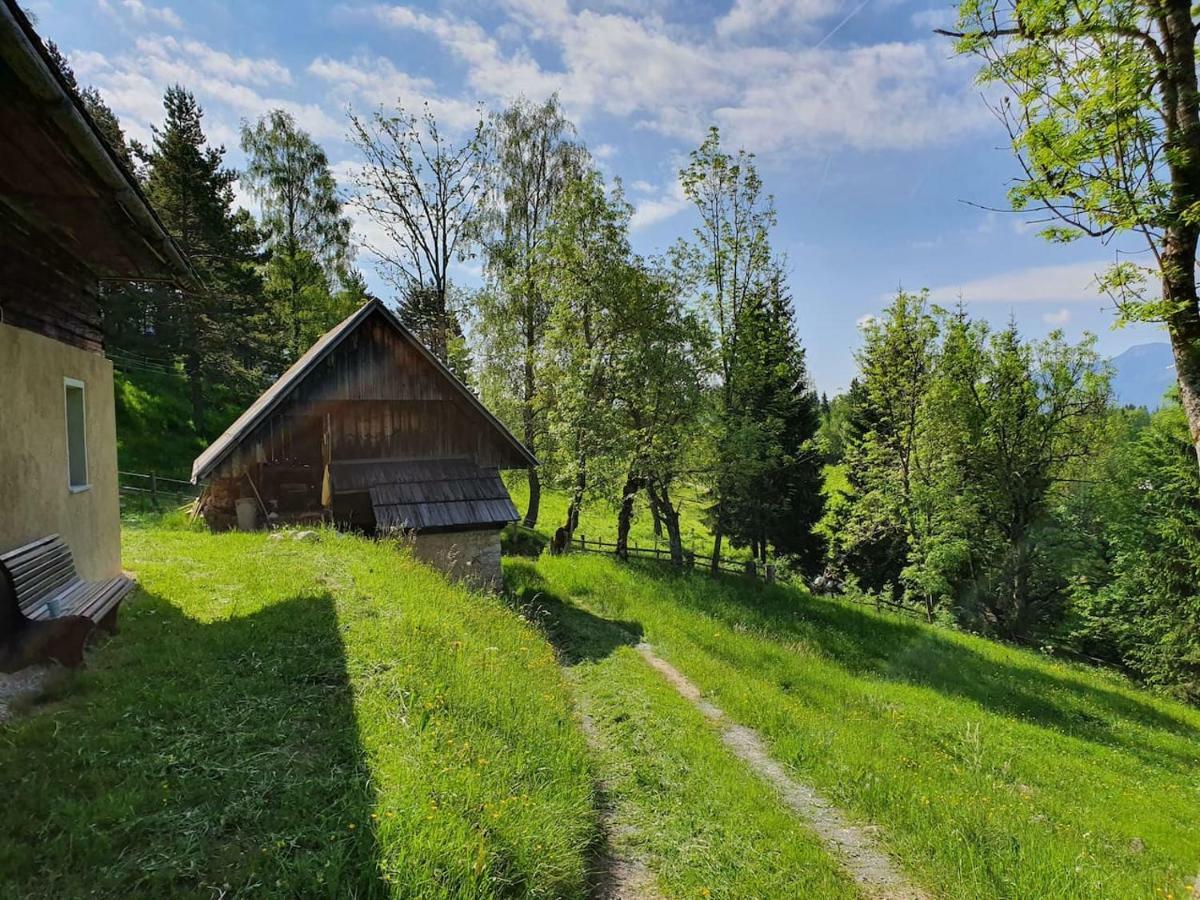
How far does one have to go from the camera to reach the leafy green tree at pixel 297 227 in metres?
28.5

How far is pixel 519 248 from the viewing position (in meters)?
24.1

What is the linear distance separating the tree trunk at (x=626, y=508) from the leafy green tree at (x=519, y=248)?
438 cm

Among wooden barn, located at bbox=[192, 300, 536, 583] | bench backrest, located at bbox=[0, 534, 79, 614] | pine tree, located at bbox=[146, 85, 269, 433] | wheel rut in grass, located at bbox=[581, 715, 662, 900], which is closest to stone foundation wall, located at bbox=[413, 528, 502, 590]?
wooden barn, located at bbox=[192, 300, 536, 583]

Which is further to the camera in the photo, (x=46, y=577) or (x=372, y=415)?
(x=372, y=415)

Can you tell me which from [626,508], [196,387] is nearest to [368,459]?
[626,508]

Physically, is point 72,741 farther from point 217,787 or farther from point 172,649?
point 172,649

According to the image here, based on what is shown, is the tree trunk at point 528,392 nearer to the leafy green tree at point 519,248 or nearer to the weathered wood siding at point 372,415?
the leafy green tree at point 519,248

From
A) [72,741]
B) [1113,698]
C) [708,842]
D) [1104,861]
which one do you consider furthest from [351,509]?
[1113,698]

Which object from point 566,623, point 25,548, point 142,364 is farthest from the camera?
point 142,364

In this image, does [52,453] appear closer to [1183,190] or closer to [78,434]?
[78,434]

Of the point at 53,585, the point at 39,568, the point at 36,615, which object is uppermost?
the point at 39,568

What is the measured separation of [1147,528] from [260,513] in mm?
27276

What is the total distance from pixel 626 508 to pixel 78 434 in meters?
13.9

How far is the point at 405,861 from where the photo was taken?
3.21 meters
